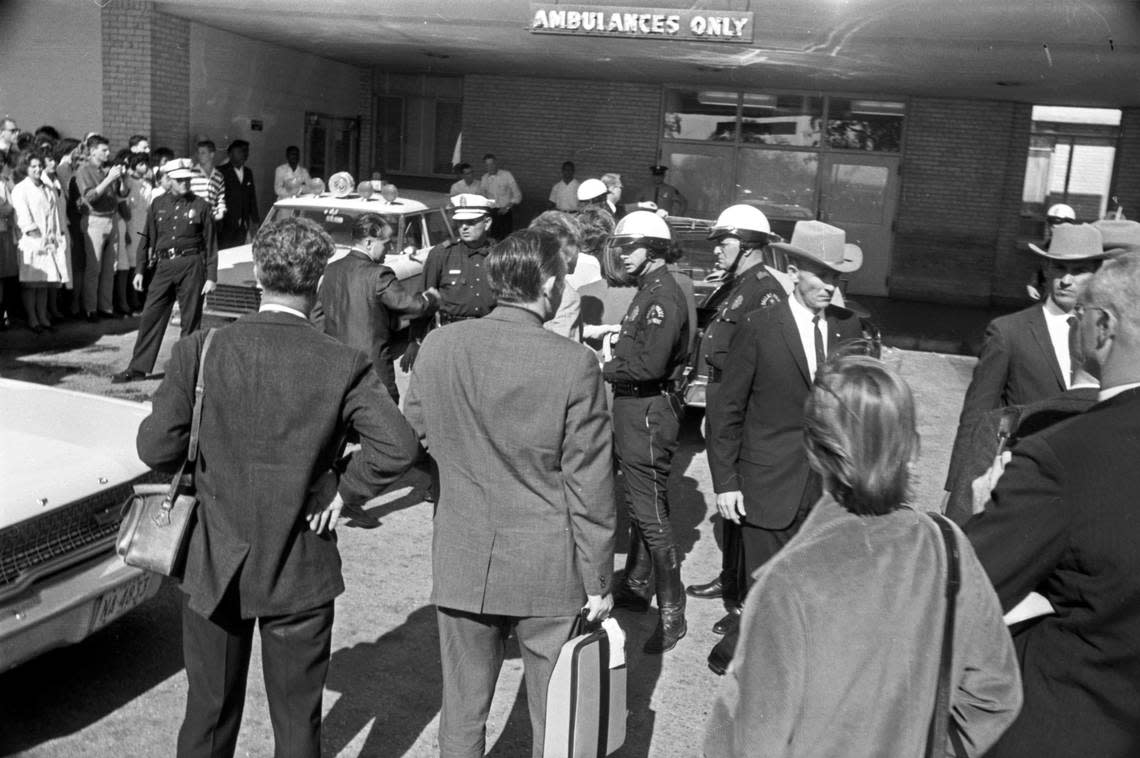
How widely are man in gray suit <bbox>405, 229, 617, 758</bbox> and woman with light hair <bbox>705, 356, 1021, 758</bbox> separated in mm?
1131

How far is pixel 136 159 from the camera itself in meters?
12.8

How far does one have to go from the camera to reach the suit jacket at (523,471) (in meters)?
3.05

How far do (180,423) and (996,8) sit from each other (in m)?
10.6

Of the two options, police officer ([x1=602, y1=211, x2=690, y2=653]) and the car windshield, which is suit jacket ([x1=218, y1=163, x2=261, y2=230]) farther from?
police officer ([x1=602, y1=211, x2=690, y2=653])

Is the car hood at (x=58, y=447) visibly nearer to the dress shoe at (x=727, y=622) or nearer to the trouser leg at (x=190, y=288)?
the dress shoe at (x=727, y=622)

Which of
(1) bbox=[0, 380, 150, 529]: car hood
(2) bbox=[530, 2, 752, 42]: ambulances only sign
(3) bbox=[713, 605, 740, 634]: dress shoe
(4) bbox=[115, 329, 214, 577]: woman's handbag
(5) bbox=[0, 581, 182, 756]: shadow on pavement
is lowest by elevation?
(5) bbox=[0, 581, 182, 756]: shadow on pavement

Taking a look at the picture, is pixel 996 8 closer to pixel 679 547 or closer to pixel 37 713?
pixel 679 547

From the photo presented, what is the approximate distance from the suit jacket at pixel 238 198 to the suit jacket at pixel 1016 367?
1241cm

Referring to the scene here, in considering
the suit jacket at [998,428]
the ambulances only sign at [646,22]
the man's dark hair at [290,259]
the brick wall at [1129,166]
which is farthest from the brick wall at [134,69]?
the brick wall at [1129,166]

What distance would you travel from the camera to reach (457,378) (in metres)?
3.12

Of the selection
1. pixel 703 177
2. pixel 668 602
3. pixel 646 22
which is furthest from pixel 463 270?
pixel 703 177

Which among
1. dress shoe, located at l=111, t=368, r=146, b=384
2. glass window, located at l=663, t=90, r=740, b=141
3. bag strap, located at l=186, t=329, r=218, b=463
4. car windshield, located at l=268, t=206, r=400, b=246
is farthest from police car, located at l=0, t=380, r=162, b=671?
glass window, located at l=663, t=90, r=740, b=141

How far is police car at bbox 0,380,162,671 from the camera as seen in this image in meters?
3.55

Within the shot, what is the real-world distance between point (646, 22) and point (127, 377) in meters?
6.92
